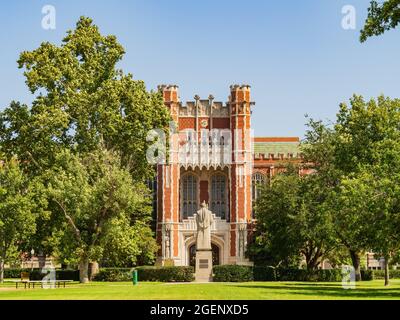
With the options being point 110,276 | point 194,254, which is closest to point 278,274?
point 110,276

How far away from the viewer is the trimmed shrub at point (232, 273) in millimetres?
48812

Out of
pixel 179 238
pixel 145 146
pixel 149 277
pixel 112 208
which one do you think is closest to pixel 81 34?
pixel 145 146

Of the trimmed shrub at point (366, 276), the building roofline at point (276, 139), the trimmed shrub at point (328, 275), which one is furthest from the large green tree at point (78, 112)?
the building roofline at point (276, 139)

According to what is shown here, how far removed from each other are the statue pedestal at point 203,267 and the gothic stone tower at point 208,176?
18.6 metres

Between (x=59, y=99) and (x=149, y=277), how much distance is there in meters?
14.5

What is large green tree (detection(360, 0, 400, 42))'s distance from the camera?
21031 mm

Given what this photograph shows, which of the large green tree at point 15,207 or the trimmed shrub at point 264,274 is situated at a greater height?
the large green tree at point 15,207

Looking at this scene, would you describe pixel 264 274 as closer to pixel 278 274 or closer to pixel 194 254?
pixel 278 274

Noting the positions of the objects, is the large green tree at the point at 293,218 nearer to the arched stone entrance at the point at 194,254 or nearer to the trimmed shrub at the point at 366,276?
the trimmed shrub at the point at 366,276

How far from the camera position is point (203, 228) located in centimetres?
4525

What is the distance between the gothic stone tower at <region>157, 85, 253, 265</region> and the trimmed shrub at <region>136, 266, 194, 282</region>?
1500 cm

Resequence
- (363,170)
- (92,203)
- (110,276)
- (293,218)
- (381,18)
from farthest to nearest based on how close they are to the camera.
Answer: (293,218) → (110,276) → (92,203) → (363,170) → (381,18)

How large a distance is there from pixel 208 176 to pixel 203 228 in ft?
81.1
